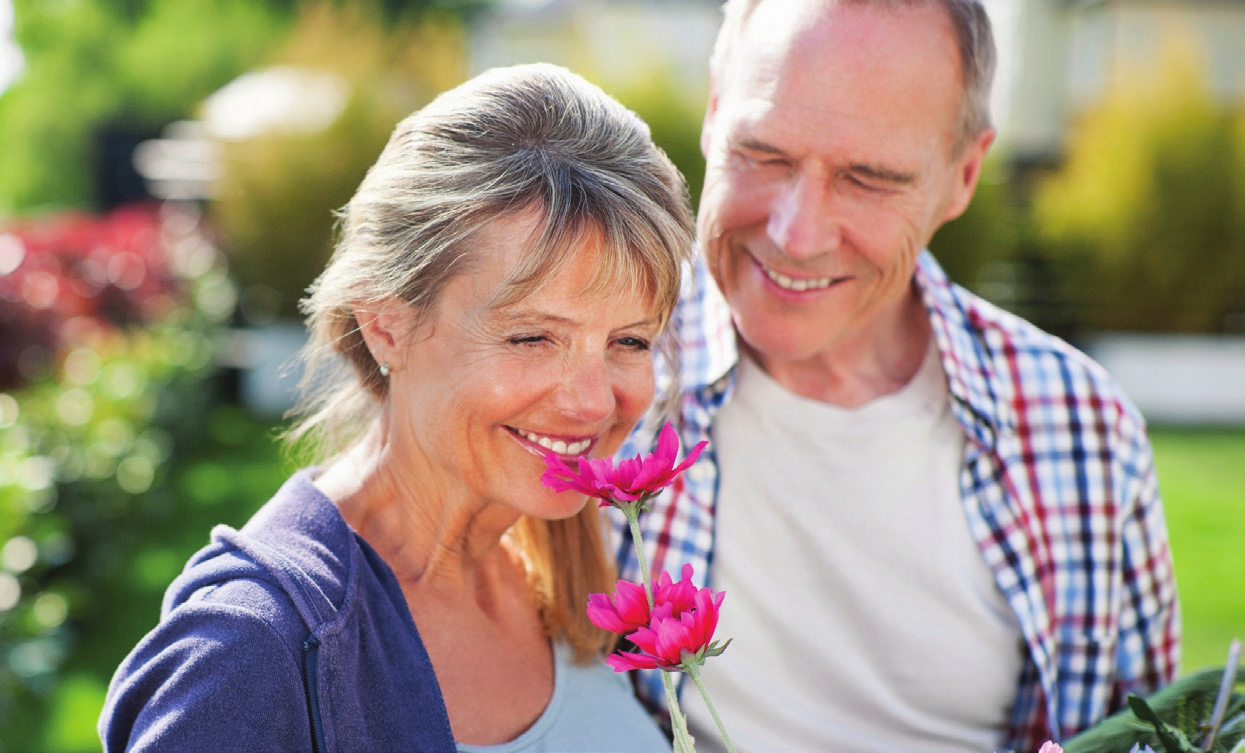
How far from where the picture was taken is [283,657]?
1.43 metres

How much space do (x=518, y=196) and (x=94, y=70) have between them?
Result: 1408 inches

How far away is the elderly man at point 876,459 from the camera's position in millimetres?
2348

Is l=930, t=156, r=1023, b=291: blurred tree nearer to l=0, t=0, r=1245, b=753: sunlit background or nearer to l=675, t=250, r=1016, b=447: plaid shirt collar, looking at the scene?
l=0, t=0, r=1245, b=753: sunlit background

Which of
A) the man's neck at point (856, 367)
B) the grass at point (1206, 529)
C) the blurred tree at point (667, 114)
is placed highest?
the man's neck at point (856, 367)

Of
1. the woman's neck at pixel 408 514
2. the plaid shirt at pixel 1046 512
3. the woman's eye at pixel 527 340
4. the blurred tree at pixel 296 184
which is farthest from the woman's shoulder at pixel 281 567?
the blurred tree at pixel 296 184

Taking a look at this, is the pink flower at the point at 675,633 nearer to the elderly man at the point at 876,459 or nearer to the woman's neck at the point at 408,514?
the woman's neck at the point at 408,514

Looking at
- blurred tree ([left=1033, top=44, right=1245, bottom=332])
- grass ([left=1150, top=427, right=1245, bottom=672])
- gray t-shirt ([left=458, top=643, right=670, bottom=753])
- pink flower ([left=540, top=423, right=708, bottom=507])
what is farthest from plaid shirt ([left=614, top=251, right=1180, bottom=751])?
blurred tree ([left=1033, top=44, right=1245, bottom=332])

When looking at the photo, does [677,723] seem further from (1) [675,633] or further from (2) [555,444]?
(2) [555,444]

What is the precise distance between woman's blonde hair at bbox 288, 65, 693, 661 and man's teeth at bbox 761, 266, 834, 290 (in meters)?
0.65

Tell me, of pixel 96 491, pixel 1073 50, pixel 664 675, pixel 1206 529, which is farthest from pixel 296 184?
pixel 1073 50

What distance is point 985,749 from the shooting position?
2.49 metres

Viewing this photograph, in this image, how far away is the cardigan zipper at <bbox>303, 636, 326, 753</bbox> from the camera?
4.75 ft

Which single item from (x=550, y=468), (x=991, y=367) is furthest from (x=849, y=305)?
(x=550, y=468)

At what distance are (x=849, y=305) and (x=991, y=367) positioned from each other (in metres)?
0.44
